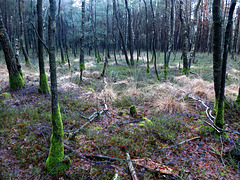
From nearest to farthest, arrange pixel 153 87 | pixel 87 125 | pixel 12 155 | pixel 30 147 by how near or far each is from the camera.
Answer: pixel 12 155
pixel 30 147
pixel 87 125
pixel 153 87

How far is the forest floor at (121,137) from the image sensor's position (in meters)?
3.01

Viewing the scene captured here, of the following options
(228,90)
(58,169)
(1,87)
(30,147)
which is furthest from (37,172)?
(228,90)

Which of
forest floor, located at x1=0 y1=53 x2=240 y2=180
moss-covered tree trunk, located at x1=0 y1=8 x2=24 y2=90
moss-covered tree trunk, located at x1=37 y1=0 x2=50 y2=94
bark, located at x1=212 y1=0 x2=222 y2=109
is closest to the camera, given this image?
forest floor, located at x1=0 y1=53 x2=240 y2=180

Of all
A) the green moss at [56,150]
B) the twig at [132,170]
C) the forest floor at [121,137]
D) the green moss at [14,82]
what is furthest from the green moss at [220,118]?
the green moss at [14,82]

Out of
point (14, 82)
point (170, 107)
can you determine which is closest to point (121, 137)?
point (170, 107)

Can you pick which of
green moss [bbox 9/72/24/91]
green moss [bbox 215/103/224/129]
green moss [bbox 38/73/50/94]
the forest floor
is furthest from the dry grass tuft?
green moss [bbox 9/72/24/91]

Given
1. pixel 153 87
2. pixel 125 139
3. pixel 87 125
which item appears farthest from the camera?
pixel 153 87

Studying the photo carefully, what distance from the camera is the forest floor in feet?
9.89

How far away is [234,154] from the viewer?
334 cm

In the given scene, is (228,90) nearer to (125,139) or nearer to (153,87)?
(153,87)

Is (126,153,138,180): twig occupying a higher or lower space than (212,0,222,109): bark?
lower

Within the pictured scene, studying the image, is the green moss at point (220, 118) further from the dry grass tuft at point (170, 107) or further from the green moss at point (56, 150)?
the green moss at point (56, 150)

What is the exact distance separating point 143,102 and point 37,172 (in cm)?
446

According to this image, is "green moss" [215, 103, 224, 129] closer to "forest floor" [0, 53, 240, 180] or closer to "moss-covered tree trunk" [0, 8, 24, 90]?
"forest floor" [0, 53, 240, 180]
